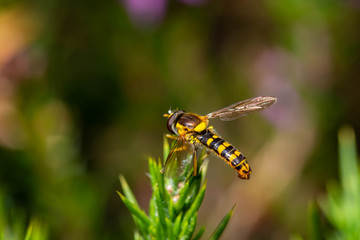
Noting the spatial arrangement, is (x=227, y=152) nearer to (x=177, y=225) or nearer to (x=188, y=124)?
(x=188, y=124)

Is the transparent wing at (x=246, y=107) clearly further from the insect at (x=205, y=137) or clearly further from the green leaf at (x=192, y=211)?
the green leaf at (x=192, y=211)

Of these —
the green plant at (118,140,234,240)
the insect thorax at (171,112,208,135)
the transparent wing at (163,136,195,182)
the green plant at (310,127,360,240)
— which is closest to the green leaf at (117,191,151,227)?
the green plant at (118,140,234,240)

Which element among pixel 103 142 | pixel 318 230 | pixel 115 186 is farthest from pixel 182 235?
pixel 103 142

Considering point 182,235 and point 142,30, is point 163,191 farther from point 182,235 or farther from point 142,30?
point 142,30

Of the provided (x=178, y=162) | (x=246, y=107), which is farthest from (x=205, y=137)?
(x=178, y=162)

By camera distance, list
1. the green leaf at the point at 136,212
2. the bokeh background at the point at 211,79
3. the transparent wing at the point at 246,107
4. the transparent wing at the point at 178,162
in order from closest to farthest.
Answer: the green leaf at the point at 136,212 < the transparent wing at the point at 178,162 < the transparent wing at the point at 246,107 < the bokeh background at the point at 211,79

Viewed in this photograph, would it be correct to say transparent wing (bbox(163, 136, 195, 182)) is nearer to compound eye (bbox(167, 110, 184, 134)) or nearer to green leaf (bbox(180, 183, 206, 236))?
green leaf (bbox(180, 183, 206, 236))

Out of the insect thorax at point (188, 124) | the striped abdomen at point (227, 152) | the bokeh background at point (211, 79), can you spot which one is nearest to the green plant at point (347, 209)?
the striped abdomen at point (227, 152)
